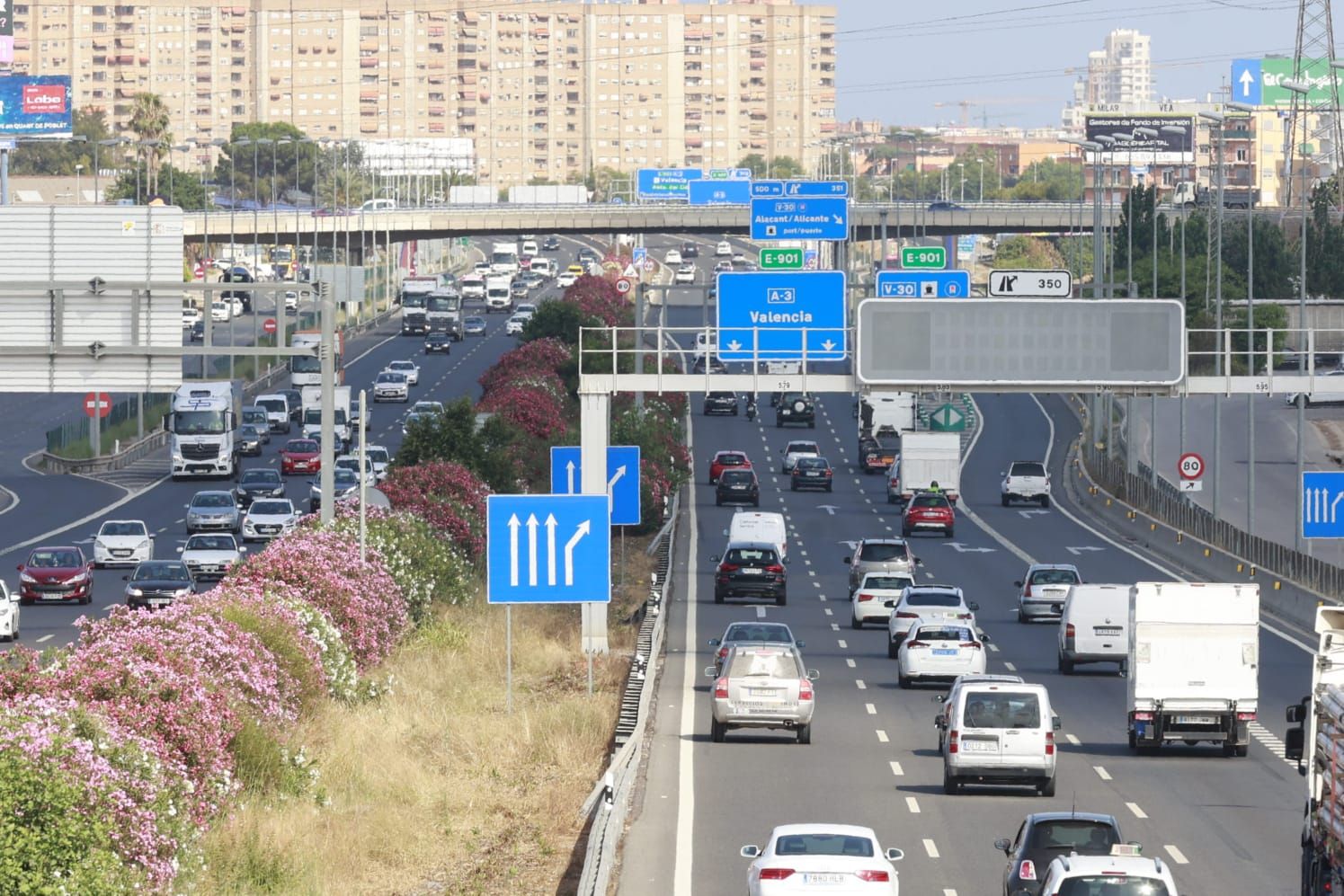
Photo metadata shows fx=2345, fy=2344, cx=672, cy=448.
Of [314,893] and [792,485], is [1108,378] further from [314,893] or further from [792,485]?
[792,485]

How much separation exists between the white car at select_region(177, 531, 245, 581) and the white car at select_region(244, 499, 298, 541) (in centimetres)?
688

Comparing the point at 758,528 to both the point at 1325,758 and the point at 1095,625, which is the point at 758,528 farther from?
the point at 1325,758

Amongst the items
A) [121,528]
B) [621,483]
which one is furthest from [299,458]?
[621,483]

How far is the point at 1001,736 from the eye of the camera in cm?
2741

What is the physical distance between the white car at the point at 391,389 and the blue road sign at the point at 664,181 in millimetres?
25410

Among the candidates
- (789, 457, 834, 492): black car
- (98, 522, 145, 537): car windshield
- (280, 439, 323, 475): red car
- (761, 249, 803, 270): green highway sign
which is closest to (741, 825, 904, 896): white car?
(98, 522, 145, 537): car windshield

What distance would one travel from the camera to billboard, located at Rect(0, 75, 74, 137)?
428 ft

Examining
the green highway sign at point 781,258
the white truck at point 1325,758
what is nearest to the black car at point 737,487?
the green highway sign at point 781,258

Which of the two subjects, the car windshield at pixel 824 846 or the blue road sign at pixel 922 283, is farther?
the blue road sign at pixel 922 283

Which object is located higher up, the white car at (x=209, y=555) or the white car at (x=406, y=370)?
the white car at (x=406, y=370)

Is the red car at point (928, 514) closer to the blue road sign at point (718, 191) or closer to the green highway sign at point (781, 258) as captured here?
the green highway sign at point (781, 258)

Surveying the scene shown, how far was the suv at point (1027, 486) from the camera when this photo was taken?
79.6 meters

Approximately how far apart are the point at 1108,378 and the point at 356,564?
13.7 metres

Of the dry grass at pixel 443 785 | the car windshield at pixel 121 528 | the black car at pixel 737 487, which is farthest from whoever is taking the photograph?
the black car at pixel 737 487
